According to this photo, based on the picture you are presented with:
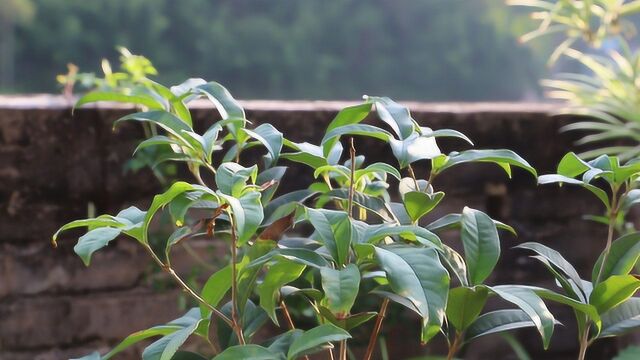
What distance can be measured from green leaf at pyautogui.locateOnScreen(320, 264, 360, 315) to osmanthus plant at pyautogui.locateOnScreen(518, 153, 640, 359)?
24cm

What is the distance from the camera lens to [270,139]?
0.88m

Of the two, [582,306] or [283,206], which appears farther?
[283,206]

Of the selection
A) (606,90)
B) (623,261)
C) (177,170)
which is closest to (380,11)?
(606,90)

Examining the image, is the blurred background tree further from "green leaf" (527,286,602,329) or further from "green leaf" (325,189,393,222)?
"green leaf" (527,286,602,329)

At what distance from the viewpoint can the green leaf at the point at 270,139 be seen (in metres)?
0.85

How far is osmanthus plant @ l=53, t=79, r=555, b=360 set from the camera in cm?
71

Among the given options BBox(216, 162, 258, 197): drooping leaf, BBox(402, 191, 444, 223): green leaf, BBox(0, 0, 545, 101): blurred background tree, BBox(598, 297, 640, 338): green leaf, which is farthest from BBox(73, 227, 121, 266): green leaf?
BBox(0, 0, 545, 101): blurred background tree

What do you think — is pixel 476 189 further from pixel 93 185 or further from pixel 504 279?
pixel 93 185

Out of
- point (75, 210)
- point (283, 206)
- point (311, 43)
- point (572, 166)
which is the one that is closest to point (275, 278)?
point (283, 206)

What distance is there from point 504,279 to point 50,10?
20.6 feet

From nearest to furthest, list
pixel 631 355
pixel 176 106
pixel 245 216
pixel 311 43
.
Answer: pixel 245 216 < pixel 176 106 < pixel 631 355 < pixel 311 43

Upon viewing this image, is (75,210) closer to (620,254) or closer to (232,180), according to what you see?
(232,180)

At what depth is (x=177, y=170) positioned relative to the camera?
1.63m

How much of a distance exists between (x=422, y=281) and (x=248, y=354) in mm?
186
